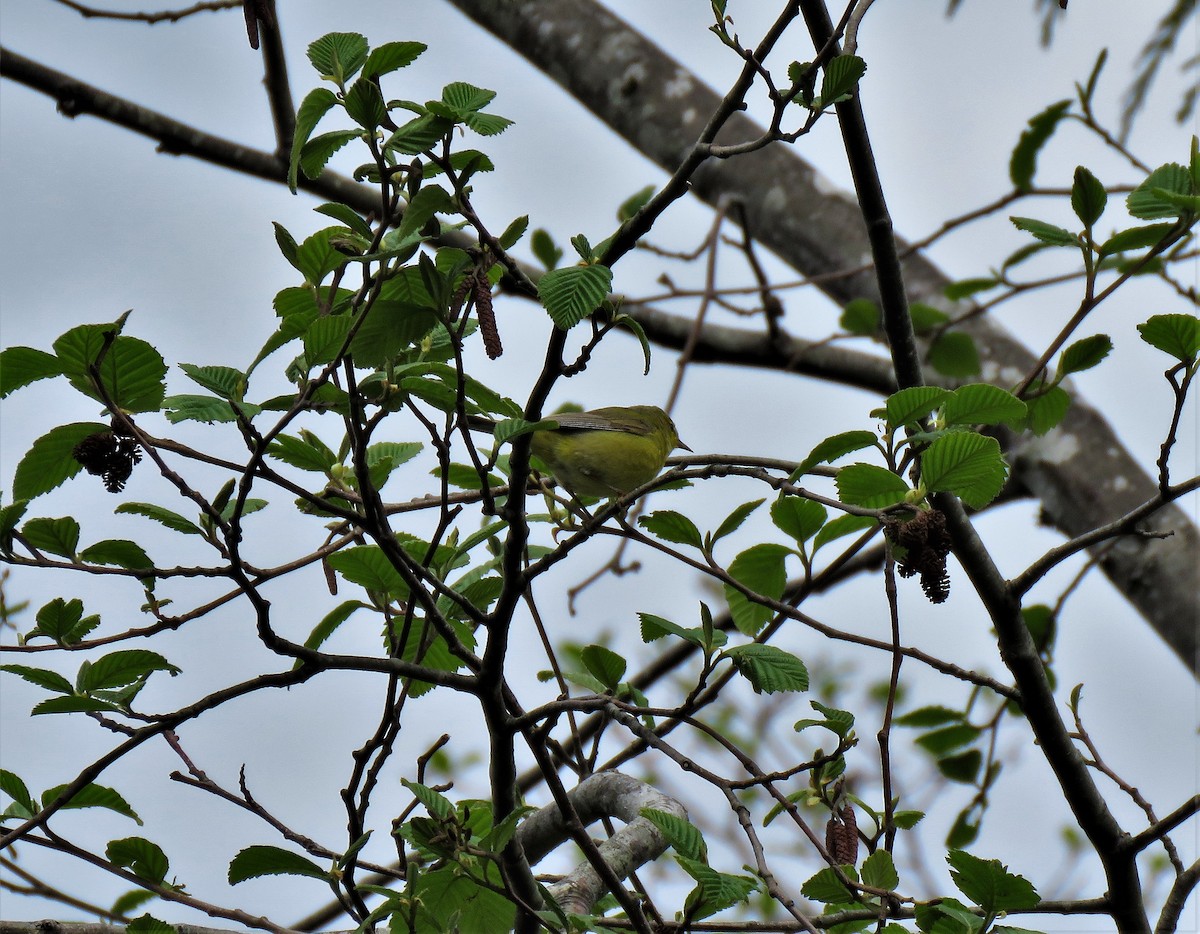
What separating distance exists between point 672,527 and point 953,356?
73.8 inches

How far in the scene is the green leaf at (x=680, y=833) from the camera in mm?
1560

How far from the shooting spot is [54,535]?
1723 millimetres

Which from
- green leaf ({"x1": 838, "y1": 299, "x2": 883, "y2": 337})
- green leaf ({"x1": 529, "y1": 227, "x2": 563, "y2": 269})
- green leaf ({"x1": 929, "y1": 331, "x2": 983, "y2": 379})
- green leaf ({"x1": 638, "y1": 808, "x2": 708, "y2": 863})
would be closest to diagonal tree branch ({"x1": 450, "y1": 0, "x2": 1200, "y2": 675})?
green leaf ({"x1": 838, "y1": 299, "x2": 883, "y2": 337})

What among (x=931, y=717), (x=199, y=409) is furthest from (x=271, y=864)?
(x=931, y=717)

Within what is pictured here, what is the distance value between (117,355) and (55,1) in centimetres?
220

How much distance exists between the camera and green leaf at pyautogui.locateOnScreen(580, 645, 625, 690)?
1915 mm

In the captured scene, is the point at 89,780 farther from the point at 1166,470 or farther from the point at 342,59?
the point at 1166,470

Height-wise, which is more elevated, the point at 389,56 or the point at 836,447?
the point at 389,56

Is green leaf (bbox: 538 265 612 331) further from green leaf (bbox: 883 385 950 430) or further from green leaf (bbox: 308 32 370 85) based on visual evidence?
green leaf (bbox: 883 385 950 430)

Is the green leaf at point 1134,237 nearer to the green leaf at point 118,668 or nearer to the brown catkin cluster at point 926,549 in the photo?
the brown catkin cluster at point 926,549

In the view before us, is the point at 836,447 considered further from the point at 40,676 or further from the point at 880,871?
the point at 40,676

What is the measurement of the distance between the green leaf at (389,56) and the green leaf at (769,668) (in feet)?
3.07

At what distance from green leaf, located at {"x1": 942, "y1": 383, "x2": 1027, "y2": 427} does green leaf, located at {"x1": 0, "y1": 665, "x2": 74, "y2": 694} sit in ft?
4.58

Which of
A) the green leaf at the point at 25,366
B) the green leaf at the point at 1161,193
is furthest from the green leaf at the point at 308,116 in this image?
the green leaf at the point at 1161,193
